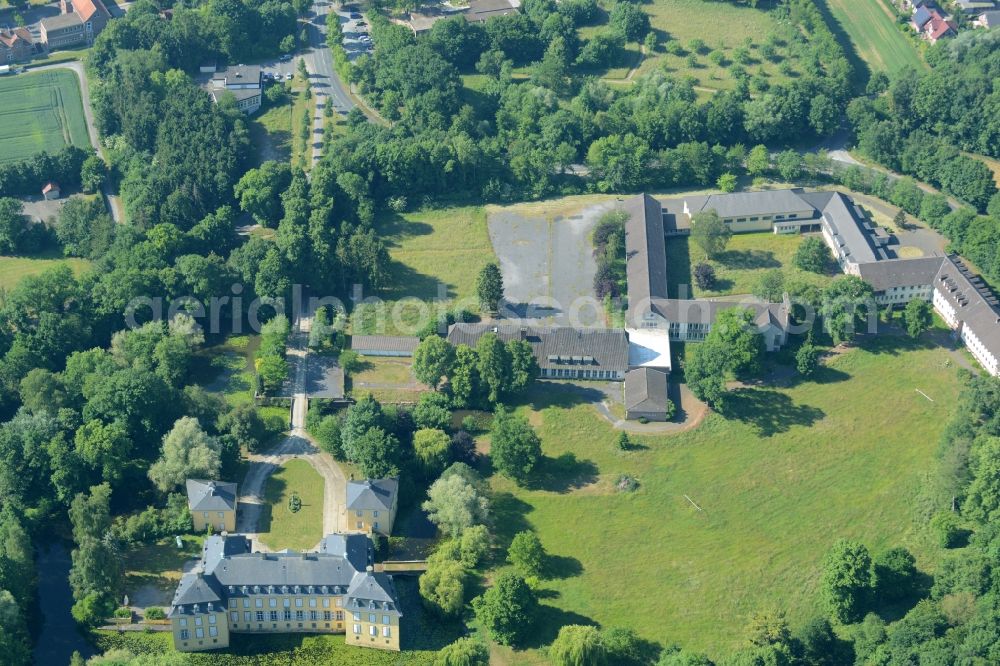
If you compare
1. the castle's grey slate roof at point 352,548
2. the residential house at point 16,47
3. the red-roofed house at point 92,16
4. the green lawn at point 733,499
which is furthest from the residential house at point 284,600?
the red-roofed house at point 92,16

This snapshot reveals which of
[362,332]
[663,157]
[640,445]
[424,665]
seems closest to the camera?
[424,665]

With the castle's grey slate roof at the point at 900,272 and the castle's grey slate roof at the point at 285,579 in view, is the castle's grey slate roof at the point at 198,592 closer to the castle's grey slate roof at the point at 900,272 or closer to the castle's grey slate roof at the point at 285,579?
the castle's grey slate roof at the point at 285,579

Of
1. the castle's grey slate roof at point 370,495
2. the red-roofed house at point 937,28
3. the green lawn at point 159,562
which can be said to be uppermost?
the red-roofed house at point 937,28

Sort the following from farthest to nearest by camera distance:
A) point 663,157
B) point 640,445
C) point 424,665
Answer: point 663,157
point 640,445
point 424,665

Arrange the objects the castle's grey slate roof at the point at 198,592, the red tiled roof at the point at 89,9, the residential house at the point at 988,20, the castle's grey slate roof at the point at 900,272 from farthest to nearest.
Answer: the red tiled roof at the point at 89,9, the residential house at the point at 988,20, the castle's grey slate roof at the point at 900,272, the castle's grey slate roof at the point at 198,592

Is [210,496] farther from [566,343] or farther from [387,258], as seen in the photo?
[387,258]

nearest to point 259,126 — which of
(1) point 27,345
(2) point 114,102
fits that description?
(2) point 114,102

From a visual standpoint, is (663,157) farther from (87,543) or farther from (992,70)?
(87,543)
